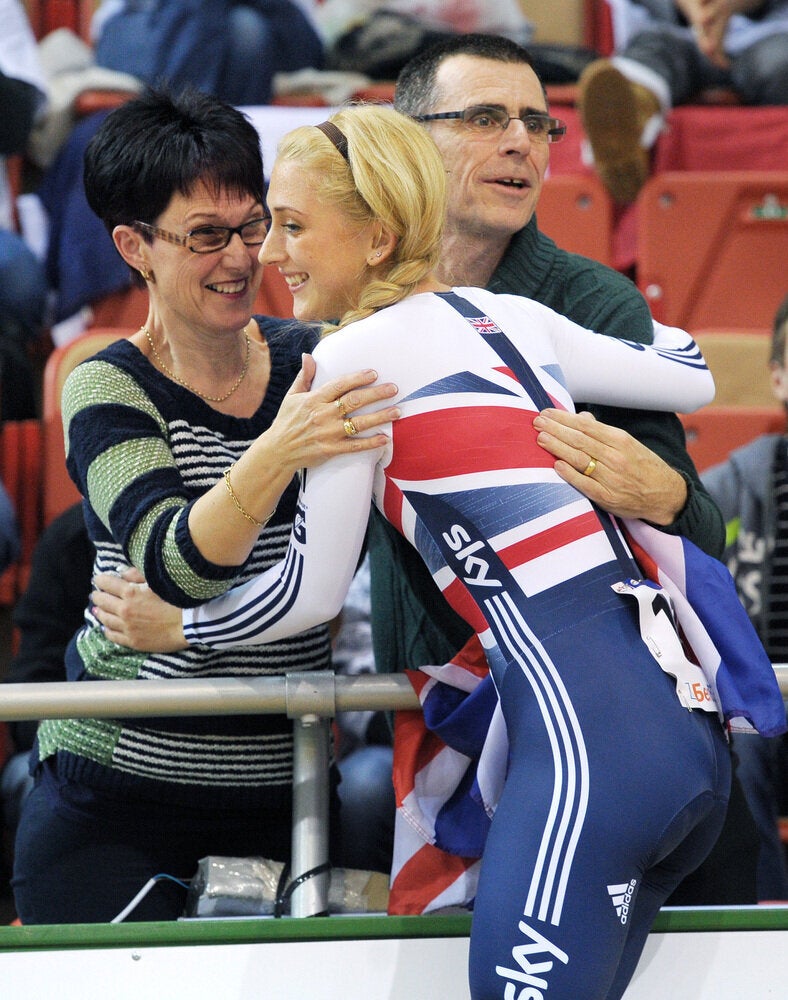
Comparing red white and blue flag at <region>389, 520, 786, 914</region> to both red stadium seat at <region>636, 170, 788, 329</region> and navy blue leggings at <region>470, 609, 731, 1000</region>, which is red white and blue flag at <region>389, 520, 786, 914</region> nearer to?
navy blue leggings at <region>470, 609, 731, 1000</region>

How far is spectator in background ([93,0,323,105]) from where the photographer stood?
390 cm

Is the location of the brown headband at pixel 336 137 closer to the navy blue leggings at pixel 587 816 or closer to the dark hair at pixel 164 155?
the dark hair at pixel 164 155

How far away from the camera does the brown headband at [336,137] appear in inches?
55.2

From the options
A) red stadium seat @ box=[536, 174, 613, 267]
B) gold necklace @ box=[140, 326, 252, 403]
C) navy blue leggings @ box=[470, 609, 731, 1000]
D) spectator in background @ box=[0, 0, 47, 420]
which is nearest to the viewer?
navy blue leggings @ box=[470, 609, 731, 1000]

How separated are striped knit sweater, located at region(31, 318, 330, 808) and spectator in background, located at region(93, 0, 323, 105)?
8.03ft

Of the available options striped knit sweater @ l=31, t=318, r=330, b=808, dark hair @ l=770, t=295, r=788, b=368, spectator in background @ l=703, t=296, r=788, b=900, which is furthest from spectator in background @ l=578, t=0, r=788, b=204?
striped knit sweater @ l=31, t=318, r=330, b=808

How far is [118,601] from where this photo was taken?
1.59 m

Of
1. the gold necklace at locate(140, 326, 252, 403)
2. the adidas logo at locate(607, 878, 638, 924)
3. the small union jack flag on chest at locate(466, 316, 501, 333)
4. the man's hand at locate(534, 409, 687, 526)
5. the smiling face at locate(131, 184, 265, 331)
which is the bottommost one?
the adidas logo at locate(607, 878, 638, 924)

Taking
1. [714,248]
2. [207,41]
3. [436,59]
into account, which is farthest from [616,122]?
[436,59]

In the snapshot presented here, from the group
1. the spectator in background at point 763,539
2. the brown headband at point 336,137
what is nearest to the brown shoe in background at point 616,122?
the spectator in background at point 763,539

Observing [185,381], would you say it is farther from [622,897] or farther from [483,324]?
[622,897]

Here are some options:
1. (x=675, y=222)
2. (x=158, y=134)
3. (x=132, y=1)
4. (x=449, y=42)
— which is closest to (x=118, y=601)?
(x=158, y=134)

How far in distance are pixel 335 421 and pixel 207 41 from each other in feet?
9.47

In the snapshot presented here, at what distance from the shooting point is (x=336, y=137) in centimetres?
141
